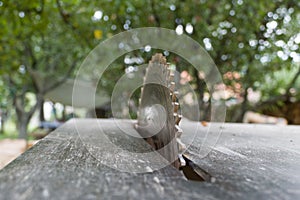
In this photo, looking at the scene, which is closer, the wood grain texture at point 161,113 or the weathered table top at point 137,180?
the weathered table top at point 137,180

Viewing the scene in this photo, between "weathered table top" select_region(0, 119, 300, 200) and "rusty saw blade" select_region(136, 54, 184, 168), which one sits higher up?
"rusty saw blade" select_region(136, 54, 184, 168)

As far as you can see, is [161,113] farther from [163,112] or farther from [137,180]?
[137,180]

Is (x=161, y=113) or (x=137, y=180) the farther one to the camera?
(x=161, y=113)

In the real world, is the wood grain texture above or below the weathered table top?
above

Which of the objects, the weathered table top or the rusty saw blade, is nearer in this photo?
the weathered table top

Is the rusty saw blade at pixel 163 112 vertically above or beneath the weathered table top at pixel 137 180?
above

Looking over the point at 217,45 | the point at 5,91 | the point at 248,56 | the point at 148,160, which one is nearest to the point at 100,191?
the point at 148,160

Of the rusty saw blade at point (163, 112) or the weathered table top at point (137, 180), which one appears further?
the rusty saw blade at point (163, 112)

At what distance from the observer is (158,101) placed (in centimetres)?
59

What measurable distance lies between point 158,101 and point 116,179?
0.29 meters

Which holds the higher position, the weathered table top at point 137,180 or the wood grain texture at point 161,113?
the wood grain texture at point 161,113

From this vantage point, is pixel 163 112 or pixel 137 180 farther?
pixel 163 112

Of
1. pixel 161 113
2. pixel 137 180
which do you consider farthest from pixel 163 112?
pixel 137 180

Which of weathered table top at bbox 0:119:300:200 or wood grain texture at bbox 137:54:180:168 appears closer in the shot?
weathered table top at bbox 0:119:300:200
